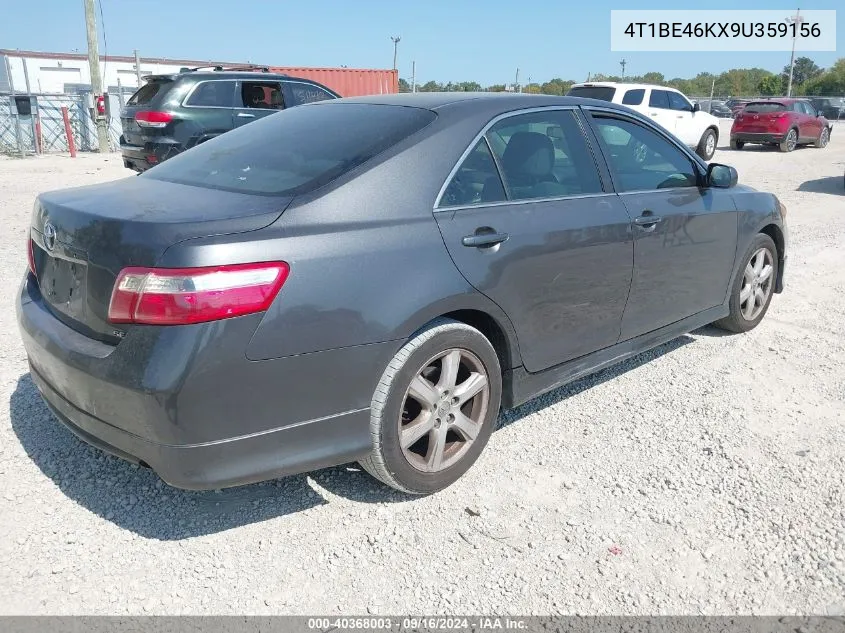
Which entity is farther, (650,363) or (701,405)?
(650,363)

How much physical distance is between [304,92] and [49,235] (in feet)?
31.5

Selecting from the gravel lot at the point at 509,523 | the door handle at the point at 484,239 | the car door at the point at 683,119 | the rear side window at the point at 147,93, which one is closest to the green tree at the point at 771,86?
the car door at the point at 683,119

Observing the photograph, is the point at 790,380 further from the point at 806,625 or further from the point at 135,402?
the point at 135,402

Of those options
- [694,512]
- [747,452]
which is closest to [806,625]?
[694,512]

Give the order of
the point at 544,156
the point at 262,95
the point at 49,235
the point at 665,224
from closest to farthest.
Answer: the point at 49,235
the point at 544,156
the point at 665,224
the point at 262,95

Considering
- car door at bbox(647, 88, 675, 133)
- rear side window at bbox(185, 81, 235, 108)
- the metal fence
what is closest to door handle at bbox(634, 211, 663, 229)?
rear side window at bbox(185, 81, 235, 108)

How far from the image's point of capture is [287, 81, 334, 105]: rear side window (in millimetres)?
11625

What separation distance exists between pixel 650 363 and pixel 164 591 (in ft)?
10.6

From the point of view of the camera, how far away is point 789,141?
66.3 feet

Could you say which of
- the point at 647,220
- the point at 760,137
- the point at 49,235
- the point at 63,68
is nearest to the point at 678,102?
the point at 760,137

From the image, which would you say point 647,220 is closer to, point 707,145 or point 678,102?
point 678,102

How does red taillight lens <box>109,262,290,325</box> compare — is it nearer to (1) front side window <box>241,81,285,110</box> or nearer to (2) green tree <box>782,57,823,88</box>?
(1) front side window <box>241,81,285,110</box>

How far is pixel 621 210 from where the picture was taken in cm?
366

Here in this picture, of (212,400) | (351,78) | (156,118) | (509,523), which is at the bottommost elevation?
(509,523)
